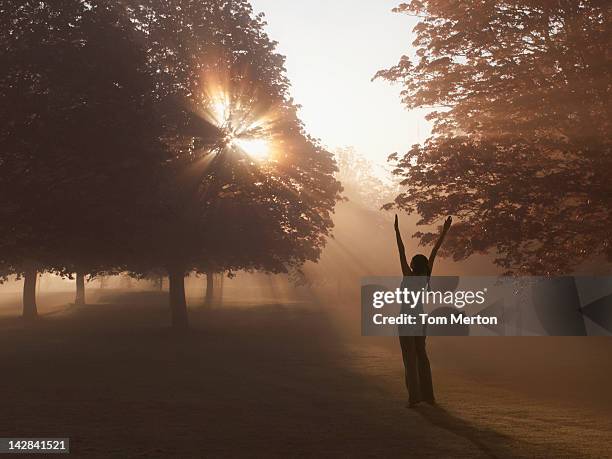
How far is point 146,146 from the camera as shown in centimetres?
2795

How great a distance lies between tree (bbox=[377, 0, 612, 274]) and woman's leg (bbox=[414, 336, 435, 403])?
664cm

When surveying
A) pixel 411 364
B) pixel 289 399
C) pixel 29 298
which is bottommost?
pixel 289 399

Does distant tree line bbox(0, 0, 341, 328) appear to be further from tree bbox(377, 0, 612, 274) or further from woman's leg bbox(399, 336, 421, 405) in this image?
woman's leg bbox(399, 336, 421, 405)

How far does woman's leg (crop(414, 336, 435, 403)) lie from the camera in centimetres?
1612

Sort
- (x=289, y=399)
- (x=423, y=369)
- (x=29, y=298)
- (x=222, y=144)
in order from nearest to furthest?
(x=423, y=369)
(x=289, y=399)
(x=222, y=144)
(x=29, y=298)

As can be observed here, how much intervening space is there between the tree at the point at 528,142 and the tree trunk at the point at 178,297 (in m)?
18.4

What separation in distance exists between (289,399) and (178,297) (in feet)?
80.5

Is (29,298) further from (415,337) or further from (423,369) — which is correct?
(415,337)

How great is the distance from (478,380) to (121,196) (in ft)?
45.5

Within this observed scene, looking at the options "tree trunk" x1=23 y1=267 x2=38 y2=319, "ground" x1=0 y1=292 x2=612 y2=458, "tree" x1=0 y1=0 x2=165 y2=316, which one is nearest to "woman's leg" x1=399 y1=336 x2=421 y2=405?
"ground" x1=0 y1=292 x2=612 y2=458

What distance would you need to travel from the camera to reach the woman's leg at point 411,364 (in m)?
16.1

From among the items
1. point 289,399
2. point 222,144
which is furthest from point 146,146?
point 289,399

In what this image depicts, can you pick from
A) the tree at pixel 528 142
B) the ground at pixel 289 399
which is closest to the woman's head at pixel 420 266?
the ground at pixel 289 399

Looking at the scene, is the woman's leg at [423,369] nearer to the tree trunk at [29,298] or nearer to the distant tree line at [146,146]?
the distant tree line at [146,146]
